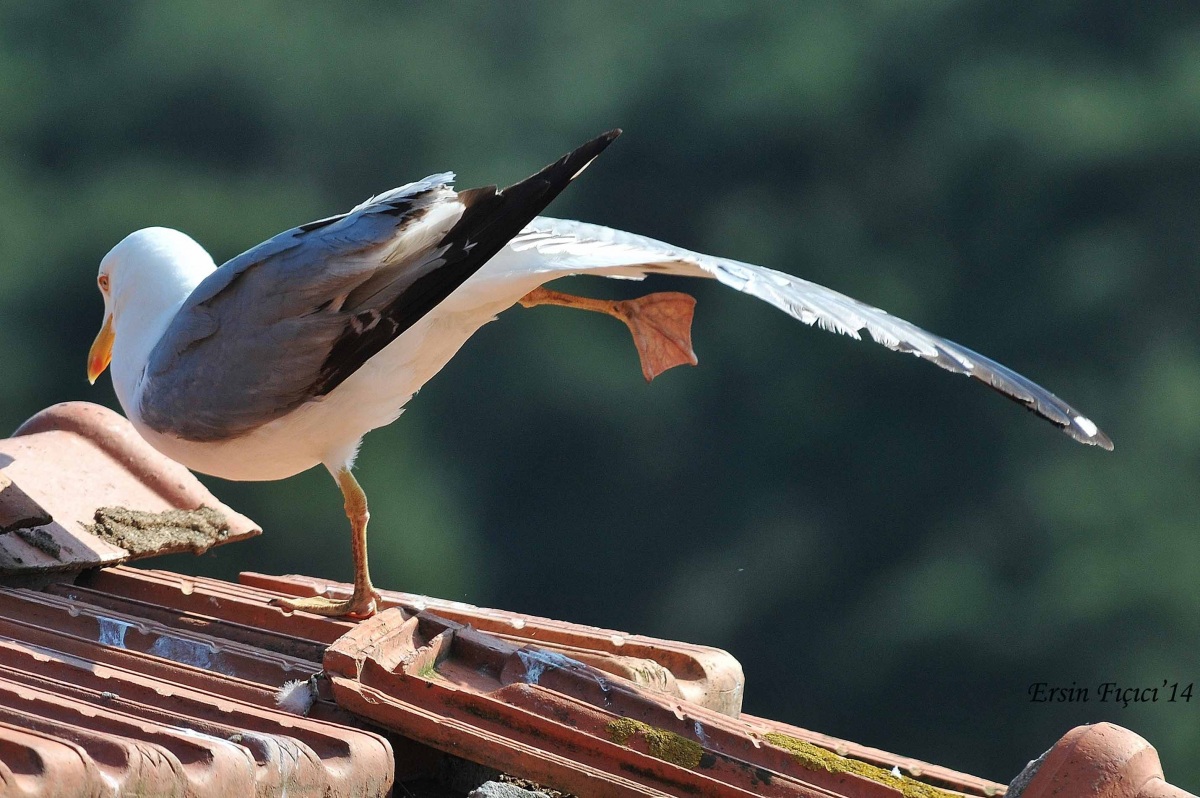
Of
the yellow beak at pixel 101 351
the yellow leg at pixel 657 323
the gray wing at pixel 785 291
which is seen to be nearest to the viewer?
the gray wing at pixel 785 291

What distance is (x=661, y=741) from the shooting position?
202 cm

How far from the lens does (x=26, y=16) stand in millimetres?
7953

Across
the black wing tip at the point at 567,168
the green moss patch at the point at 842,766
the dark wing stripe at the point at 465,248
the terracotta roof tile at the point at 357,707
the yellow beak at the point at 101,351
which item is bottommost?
the terracotta roof tile at the point at 357,707

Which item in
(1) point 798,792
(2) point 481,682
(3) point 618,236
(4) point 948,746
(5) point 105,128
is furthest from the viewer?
(5) point 105,128

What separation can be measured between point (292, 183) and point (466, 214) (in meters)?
5.26

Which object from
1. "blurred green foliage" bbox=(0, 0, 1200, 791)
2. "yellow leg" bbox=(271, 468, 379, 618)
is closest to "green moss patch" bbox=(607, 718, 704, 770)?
"yellow leg" bbox=(271, 468, 379, 618)

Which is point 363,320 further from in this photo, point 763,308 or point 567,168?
point 763,308

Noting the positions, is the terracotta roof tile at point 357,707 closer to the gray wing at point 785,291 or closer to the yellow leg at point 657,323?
the gray wing at point 785,291

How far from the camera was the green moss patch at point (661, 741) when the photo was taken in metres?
1.98

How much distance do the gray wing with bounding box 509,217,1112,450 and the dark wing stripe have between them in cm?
22

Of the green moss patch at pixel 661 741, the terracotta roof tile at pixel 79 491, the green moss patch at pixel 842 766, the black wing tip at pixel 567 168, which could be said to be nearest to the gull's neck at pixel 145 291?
the terracotta roof tile at pixel 79 491

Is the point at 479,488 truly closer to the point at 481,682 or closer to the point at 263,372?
the point at 263,372

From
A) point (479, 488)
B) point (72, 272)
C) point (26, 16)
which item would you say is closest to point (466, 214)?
point (479, 488)

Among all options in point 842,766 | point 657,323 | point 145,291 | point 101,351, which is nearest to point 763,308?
point 657,323
